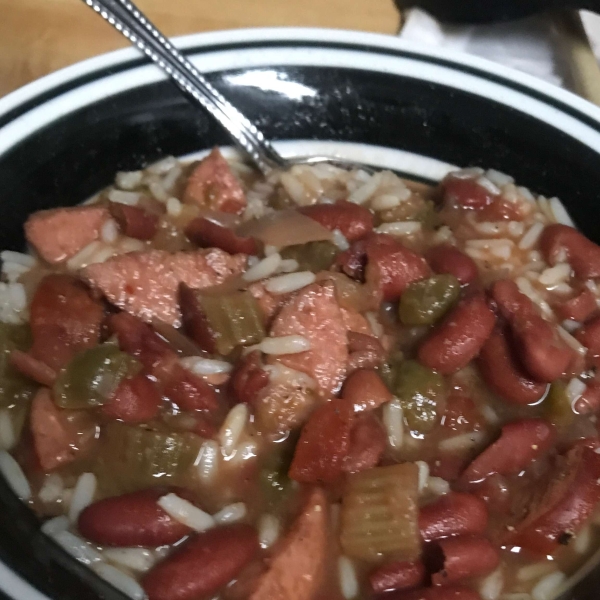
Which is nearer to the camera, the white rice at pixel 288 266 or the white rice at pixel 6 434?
the white rice at pixel 6 434

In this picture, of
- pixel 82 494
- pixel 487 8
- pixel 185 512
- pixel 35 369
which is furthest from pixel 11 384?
pixel 487 8

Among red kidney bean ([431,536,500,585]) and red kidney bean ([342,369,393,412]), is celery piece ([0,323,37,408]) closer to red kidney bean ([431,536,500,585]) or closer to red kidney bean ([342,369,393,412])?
red kidney bean ([342,369,393,412])

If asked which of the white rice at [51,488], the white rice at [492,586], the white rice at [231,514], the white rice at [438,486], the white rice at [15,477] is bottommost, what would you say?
the white rice at [492,586]

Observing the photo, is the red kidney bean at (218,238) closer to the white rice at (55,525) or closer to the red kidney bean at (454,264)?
the red kidney bean at (454,264)

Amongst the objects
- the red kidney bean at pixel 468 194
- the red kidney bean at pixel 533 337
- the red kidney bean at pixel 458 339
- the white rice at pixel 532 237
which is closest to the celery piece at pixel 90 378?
the red kidney bean at pixel 458 339

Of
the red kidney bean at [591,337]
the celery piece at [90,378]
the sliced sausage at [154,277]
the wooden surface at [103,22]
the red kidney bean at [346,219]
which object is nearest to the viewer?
the celery piece at [90,378]

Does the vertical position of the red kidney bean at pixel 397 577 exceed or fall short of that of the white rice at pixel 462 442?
it falls short
